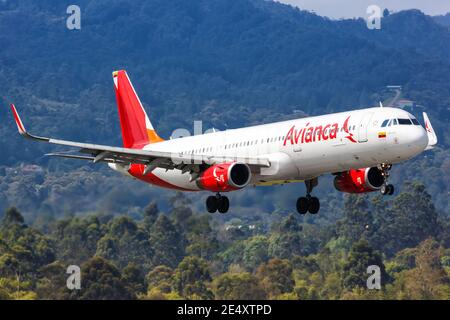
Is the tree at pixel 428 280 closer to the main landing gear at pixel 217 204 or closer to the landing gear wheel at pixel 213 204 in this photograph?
the main landing gear at pixel 217 204

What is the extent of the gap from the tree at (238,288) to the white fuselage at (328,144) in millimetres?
48016

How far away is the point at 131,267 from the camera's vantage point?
12675cm

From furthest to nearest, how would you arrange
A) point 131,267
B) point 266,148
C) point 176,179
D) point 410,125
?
point 131,267, point 176,179, point 266,148, point 410,125

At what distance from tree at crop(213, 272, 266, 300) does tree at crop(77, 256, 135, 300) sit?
27.6 ft

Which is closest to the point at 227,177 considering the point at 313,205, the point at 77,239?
the point at 313,205

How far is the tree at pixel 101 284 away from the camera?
118 meters

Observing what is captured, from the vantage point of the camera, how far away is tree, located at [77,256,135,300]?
118 meters

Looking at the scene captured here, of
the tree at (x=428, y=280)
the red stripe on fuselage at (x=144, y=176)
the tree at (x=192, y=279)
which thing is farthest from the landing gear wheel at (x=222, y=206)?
the tree at (x=428, y=280)

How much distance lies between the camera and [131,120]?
279 feet

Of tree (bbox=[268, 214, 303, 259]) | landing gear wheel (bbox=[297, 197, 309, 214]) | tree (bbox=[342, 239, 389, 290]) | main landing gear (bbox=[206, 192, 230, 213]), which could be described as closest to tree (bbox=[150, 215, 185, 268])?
tree (bbox=[268, 214, 303, 259])

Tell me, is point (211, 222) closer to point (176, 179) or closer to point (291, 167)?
point (176, 179)

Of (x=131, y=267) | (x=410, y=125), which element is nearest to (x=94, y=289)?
(x=131, y=267)
